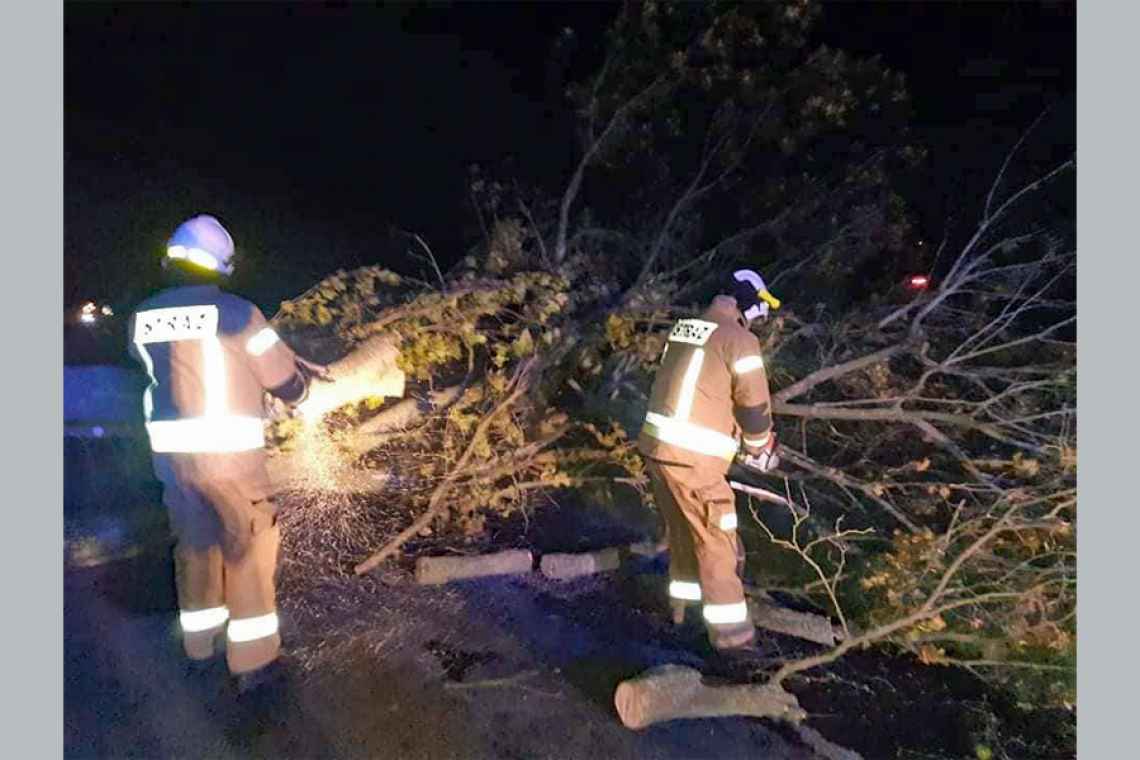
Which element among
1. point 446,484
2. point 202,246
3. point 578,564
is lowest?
point 578,564

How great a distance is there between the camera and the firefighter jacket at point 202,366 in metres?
2.87

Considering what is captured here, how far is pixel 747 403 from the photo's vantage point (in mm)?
3369

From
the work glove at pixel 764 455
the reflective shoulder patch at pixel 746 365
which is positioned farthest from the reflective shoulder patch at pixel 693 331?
the work glove at pixel 764 455

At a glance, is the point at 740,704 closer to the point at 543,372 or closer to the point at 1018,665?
the point at 1018,665

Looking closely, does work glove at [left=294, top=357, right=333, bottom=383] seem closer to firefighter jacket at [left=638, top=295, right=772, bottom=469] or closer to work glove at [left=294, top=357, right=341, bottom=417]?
work glove at [left=294, top=357, right=341, bottom=417]

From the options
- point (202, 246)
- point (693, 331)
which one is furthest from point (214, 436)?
point (693, 331)

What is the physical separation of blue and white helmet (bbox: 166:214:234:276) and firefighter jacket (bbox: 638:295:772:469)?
2.02 m

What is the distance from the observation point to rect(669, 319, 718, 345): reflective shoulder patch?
11.2ft

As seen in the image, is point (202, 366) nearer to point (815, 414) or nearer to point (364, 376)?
point (364, 376)

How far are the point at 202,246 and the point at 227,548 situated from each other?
4.00ft

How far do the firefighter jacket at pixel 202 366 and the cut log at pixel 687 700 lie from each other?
1.80 metres

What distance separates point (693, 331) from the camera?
346cm

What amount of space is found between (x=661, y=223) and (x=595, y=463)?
2.75 m

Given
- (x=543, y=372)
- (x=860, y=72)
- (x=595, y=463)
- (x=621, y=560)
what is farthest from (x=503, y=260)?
(x=860, y=72)
